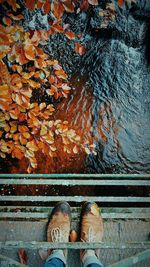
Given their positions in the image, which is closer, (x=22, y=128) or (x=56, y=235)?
(x=56, y=235)

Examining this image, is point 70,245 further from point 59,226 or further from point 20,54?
point 20,54

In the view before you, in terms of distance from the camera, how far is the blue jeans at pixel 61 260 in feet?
8.48

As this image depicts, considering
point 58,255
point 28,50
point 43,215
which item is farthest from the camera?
point 28,50

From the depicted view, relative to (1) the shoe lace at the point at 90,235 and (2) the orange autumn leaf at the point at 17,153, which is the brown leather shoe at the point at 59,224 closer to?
(1) the shoe lace at the point at 90,235

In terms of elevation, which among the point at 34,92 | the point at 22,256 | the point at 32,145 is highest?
the point at 34,92

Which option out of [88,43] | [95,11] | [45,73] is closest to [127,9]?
[95,11]

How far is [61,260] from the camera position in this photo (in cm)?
266

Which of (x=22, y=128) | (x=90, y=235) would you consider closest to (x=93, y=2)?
(x=22, y=128)

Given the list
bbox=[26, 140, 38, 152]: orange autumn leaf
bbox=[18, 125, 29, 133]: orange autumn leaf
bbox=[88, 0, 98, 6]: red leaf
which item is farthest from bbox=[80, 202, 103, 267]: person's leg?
bbox=[88, 0, 98, 6]: red leaf

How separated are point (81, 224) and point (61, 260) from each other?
715mm

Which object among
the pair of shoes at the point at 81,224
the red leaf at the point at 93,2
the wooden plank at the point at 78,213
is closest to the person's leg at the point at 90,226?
the pair of shoes at the point at 81,224

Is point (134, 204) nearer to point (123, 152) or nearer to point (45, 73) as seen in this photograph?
point (123, 152)

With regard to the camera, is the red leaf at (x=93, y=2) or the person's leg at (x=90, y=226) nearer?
the person's leg at (x=90, y=226)

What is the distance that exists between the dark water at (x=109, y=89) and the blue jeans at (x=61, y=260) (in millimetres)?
1953
